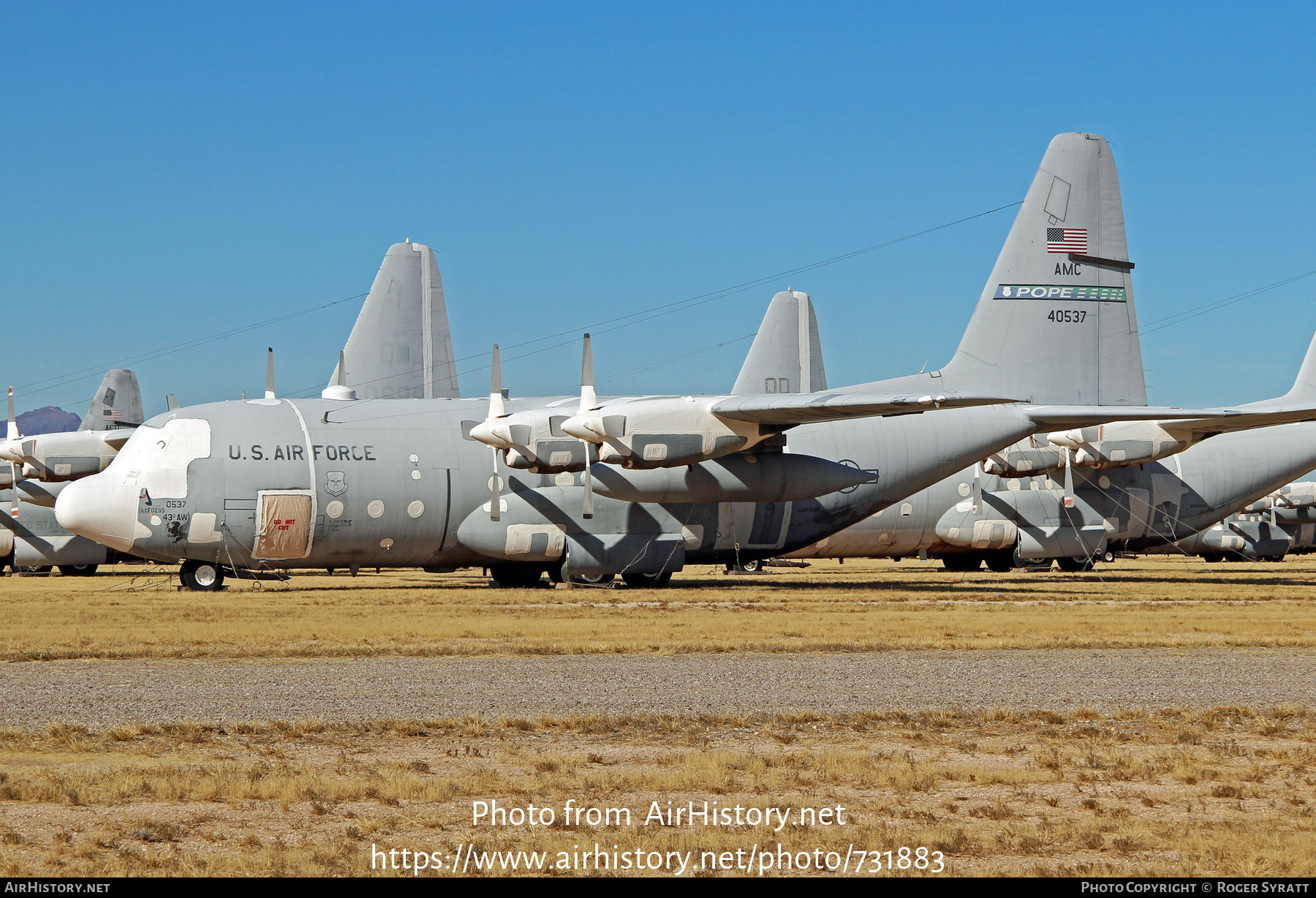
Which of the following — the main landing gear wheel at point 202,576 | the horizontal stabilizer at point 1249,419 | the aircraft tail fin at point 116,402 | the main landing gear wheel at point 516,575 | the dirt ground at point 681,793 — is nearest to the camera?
the dirt ground at point 681,793

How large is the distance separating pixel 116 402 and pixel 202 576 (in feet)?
88.3

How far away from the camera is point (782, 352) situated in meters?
43.7

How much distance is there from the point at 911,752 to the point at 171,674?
7.71 meters

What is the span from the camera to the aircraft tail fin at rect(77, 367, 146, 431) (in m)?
51.0

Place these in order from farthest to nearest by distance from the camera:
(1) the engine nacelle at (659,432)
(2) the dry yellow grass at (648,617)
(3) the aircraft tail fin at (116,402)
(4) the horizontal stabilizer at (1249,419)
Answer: (3) the aircraft tail fin at (116,402)
(4) the horizontal stabilizer at (1249,419)
(1) the engine nacelle at (659,432)
(2) the dry yellow grass at (648,617)

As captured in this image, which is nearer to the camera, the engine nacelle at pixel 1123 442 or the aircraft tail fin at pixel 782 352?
the engine nacelle at pixel 1123 442

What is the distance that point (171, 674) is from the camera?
13.1 meters

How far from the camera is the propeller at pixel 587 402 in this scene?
26.6m

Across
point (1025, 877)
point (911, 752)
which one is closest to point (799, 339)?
point (911, 752)

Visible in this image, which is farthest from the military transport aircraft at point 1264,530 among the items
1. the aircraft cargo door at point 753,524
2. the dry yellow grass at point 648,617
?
the aircraft cargo door at point 753,524

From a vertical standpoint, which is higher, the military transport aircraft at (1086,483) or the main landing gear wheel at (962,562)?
the military transport aircraft at (1086,483)

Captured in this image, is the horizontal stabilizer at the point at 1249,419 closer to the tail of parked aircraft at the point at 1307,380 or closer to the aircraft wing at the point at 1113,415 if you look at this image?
the aircraft wing at the point at 1113,415

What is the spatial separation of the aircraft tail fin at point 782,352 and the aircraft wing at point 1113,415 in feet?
44.3

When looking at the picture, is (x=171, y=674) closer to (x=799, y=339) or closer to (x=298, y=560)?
(x=298, y=560)
